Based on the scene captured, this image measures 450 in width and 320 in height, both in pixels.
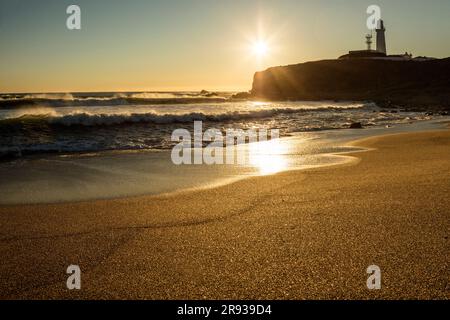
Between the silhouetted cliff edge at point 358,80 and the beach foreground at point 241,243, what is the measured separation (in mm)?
49202

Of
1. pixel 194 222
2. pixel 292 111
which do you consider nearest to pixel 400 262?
pixel 194 222

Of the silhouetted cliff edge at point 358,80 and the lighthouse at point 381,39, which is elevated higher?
the lighthouse at point 381,39

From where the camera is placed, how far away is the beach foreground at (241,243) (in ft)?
8.77

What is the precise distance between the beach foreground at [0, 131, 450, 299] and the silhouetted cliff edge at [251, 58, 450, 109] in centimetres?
4920

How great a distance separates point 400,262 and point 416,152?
20.8 feet

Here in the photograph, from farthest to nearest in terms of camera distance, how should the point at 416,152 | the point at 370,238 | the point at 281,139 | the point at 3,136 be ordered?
the point at 3,136
the point at 281,139
the point at 416,152
the point at 370,238

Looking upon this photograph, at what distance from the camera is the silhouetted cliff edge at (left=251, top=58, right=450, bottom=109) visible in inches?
2277

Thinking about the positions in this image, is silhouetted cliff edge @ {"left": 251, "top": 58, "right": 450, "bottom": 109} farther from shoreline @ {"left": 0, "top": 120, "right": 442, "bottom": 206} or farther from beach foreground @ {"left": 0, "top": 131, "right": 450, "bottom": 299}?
beach foreground @ {"left": 0, "top": 131, "right": 450, "bottom": 299}

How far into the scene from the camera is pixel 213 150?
403 inches

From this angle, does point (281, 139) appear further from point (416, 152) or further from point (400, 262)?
point (400, 262)

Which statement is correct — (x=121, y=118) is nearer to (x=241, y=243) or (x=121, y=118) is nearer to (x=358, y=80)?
(x=241, y=243)

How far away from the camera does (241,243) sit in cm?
341

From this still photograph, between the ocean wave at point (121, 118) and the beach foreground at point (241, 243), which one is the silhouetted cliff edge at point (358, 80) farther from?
the beach foreground at point (241, 243)

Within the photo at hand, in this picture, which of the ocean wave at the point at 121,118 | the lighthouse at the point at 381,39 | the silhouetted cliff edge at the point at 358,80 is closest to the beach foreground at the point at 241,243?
the ocean wave at the point at 121,118
